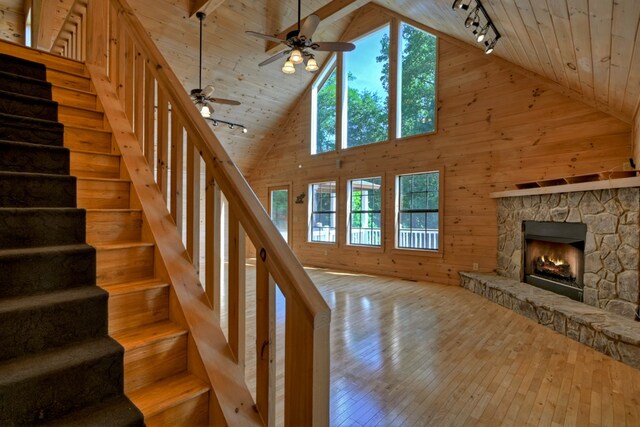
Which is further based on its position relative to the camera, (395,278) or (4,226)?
(395,278)

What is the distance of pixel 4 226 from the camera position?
4.59 ft

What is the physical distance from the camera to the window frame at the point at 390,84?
19.5 ft

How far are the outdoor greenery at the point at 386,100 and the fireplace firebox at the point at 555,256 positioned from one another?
2.52m

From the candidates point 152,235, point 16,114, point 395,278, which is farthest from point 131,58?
point 395,278

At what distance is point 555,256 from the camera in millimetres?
4238

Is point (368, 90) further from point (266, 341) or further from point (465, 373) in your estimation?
point (266, 341)

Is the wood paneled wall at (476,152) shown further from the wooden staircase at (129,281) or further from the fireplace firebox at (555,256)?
the wooden staircase at (129,281)

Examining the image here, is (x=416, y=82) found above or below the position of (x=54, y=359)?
above

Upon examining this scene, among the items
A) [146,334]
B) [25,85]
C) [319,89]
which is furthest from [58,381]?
[319,89]

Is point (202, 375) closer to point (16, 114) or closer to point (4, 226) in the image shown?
point (4, 226)

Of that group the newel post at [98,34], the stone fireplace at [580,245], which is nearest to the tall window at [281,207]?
the stone fireplace at [580,245]

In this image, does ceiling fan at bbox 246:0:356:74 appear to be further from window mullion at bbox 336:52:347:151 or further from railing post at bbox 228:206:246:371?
window mullion at bbox 336:52:347:151

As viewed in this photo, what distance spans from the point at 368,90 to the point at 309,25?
3702 millimetres

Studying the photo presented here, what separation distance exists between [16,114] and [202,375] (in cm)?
198
